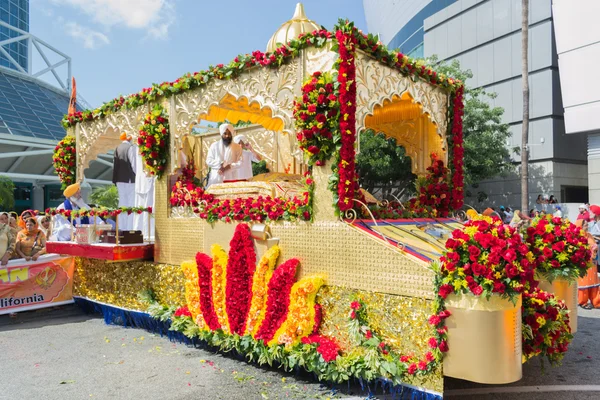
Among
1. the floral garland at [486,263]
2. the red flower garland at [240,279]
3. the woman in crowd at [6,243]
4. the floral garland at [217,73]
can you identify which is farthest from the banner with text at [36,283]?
the floral garland at [486,263]

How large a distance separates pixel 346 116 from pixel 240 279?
7.30ft

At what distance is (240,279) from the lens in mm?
5430

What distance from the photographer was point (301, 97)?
4.93m

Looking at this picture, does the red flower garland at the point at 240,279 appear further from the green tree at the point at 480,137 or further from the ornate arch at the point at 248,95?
the green tree at the point at 480,137

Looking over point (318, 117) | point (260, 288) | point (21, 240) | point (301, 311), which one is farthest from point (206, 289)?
point (21, 240)

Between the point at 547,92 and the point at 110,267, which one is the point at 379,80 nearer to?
the point at 110,267

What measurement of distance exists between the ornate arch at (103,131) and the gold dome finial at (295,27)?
8.40 ft

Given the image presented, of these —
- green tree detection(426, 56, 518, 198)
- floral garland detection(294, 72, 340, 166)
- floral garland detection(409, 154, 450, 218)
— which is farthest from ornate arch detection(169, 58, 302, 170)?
green tree detection(426, 56, 518, 198)

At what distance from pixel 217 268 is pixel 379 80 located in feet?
9.49

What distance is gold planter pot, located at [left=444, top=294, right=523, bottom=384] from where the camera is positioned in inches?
143

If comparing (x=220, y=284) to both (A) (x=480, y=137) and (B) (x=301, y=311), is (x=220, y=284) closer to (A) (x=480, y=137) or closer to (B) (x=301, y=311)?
(B) (x=301, y=311)

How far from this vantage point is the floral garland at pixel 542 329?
14.0 feet

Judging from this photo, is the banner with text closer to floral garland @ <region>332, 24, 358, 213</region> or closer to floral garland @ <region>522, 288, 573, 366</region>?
floral garland @ <region>332, 24, 358, 213</region>

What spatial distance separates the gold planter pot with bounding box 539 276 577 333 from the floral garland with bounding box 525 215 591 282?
0.13 m
